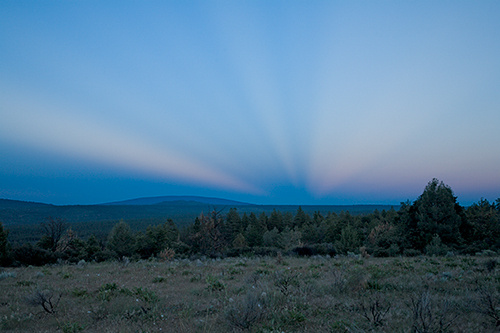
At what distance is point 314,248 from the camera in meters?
19.9

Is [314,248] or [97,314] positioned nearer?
[97,314]

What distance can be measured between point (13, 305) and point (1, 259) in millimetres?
16134

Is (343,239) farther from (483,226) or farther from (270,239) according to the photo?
(483,226)

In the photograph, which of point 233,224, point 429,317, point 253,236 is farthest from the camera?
point 233,224

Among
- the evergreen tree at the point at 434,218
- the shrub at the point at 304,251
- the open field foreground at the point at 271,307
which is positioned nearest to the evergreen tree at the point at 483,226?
the evergreen tree at the point at 434,218

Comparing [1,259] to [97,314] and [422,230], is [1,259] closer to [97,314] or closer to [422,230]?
[97,314]

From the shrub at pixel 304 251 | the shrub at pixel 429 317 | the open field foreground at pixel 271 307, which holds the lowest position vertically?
the shrub at pixel 304 251

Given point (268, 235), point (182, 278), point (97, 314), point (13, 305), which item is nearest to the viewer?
point (97, 314)

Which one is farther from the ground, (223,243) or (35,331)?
(35,331)

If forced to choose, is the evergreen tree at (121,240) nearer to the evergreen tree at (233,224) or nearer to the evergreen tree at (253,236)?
the evergreen tree at (233,224)

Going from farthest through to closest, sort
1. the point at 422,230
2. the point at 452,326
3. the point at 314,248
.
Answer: the point at 422,230 < the point at 314,248 < the point at 452,326

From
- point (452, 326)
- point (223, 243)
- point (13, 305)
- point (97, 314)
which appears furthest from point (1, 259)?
point (223, 243)

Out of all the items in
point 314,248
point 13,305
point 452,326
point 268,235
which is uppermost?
point 452,326

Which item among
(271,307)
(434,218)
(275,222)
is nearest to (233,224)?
(275,222)
